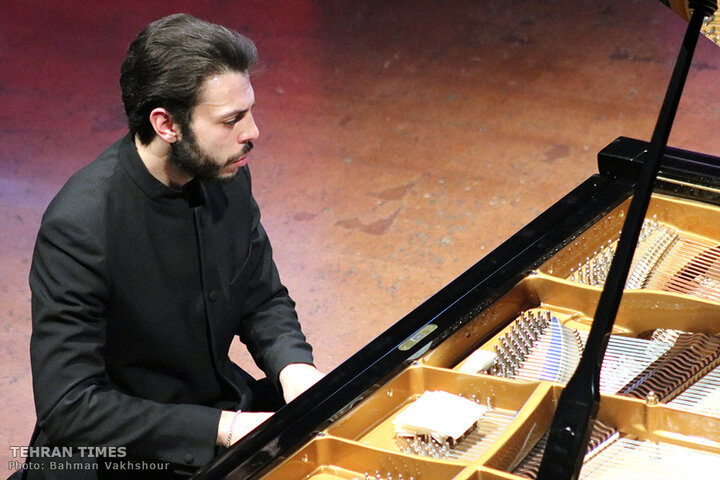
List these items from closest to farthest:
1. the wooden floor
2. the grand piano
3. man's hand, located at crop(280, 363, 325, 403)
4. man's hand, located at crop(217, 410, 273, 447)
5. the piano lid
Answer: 1. the piano lid
2. the grand piano
3. man's hand, located at crop(217, 410, 273, 447)
4. man's hand, located at crop(280, 363, 325, 403)
5. the wooden floor

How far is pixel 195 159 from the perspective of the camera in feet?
7.01

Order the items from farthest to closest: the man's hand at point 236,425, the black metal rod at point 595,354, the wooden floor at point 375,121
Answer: the wooden floor at point 375,121
the man's hand at point 236,425
the black metal rod at point 595,354

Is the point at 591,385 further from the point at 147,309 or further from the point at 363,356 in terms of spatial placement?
the point at 147,309

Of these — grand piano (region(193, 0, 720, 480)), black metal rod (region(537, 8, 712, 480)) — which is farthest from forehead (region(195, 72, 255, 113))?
black metal rod (region(537, 8, 712, 480))

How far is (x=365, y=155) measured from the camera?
4953 millimetres

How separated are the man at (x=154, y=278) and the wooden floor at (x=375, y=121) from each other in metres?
1.21

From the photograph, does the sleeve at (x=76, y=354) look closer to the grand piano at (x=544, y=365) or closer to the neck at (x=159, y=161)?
the neck at (x=159, y=161)

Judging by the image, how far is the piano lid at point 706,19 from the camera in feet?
5.71

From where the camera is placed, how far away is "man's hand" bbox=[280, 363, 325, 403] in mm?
2344

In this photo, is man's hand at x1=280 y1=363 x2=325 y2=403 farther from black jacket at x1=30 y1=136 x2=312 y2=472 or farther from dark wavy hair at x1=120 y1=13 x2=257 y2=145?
dark wavy hair at x1=120 y1=13 x2=257 y2=145

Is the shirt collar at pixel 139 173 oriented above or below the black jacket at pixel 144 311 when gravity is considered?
above

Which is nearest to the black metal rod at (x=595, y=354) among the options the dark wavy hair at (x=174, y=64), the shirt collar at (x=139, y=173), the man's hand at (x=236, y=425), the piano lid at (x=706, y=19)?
the piano lid at (x=706, y=19)

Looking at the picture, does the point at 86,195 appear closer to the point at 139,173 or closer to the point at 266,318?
the point at 139,173

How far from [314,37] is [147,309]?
4.30 metres
